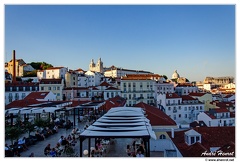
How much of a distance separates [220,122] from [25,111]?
18.9 metres

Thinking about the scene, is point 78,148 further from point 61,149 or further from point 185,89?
point 185,89

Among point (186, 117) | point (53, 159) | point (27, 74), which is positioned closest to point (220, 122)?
point (186, 117)

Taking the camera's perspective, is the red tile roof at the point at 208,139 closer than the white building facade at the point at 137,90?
Yes

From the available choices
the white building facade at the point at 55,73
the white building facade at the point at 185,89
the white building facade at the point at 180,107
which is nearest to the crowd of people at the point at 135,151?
the white building facade at the point at 180,107

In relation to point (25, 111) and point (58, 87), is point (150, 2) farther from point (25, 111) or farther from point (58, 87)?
point (58, 87)

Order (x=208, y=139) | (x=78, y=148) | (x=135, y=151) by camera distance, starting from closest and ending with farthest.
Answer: (x=135, y=151)
(x=78, y=148)
(x=208, y=139)

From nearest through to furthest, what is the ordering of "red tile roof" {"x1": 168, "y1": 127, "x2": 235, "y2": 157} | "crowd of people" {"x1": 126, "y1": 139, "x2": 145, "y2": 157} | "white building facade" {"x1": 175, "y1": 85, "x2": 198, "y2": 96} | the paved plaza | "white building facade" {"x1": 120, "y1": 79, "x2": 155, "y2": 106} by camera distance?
"crowd of people" {"x1": 126, "y1": 139, "x2": 145, "y2": 157}, the paved plaza, "red tile roof" {"x1": 168, "y1": 127, "x2": 235, "y2": 157}, "white building facade" {"x1": 120, "y1": 79, "x2": 155, "y2": 106}, "white building facade" {"x1": 175, "y1": 85, "x2": 198, "y2": 96}

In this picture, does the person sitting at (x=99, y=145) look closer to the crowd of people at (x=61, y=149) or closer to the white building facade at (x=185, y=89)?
the crowd of people at (x=61, y=149)

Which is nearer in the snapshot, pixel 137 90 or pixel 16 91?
pixel 16 91

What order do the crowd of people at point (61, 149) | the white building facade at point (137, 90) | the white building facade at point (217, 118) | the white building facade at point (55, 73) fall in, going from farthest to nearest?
the white building facade at point (55, 73) < the white building facade at point (137, 90) < the white building facade at point (217, 118) < the crowd of people at point (61, 149)

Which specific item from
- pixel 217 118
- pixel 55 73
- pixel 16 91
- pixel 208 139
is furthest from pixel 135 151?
pixel 55 73

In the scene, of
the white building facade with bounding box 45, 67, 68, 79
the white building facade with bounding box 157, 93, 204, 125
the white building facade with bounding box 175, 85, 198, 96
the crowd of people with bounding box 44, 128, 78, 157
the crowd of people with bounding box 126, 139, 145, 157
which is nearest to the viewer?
the crowd of people with bounding box 126, 139, 145, 157

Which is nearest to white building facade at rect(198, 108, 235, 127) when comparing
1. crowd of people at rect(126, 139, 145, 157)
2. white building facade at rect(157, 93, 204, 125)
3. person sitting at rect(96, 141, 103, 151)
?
white building facade at rect(157, 93, 204, 125)

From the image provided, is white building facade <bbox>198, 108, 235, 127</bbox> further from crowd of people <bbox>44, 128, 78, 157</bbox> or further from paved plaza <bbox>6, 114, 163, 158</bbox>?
crowd of people <bbox>44, 128, 78, 157</bbox>
